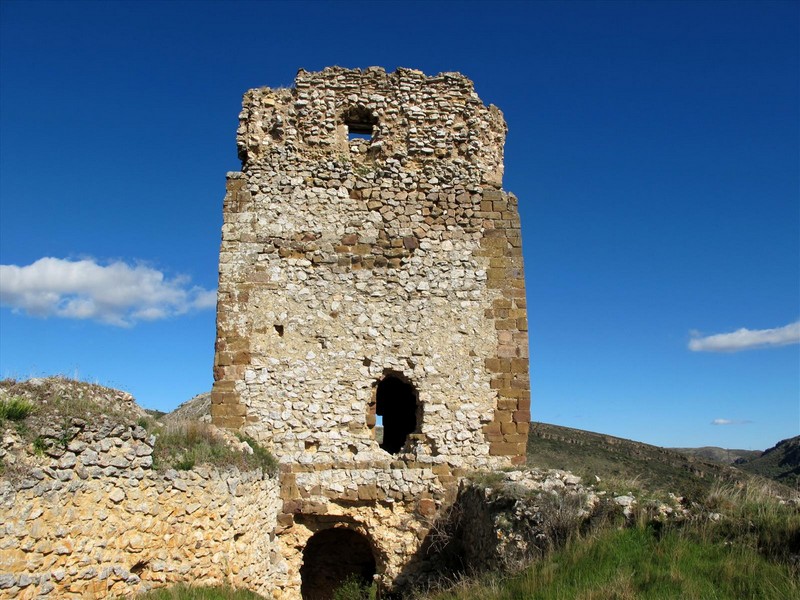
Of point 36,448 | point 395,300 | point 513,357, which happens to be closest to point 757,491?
point 513,357

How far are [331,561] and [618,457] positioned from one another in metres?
15.8

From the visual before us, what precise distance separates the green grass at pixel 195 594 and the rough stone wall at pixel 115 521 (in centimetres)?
10

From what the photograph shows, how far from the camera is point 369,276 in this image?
30.4ft

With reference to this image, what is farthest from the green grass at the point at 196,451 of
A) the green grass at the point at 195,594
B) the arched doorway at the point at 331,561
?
the arched doorway at the point at 331,561

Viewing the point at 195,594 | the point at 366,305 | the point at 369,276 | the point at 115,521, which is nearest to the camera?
the point at 115,521

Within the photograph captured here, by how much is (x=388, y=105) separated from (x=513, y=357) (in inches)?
173

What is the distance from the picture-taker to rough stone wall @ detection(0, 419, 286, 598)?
5316mm

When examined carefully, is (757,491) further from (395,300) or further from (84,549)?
(84,549)

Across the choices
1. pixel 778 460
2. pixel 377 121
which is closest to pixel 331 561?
pixel 377 121

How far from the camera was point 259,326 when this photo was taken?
8.99m

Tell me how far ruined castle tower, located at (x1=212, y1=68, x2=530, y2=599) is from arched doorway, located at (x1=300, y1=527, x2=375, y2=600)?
1.0 inches

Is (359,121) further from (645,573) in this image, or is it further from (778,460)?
(778,460)

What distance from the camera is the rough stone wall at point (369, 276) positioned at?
346 inches

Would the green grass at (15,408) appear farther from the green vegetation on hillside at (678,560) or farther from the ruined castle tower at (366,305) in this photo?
the green vegetation on hillside at (678,560)
